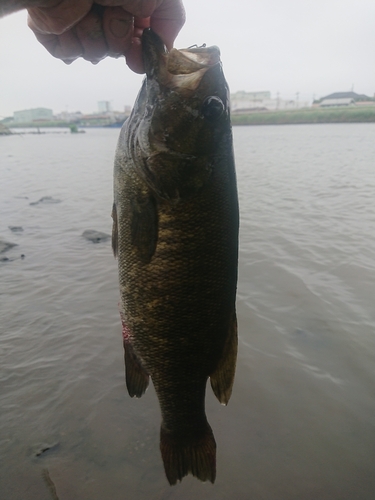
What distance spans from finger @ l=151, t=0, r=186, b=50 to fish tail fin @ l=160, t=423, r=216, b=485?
7.83 ft

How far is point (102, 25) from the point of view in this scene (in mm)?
2105

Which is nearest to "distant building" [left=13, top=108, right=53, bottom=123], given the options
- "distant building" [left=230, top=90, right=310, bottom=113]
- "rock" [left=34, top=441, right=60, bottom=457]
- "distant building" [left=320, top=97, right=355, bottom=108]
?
"distant building" [left=230, top=90, right=310, bottom=113]

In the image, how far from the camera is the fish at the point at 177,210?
6.09ft

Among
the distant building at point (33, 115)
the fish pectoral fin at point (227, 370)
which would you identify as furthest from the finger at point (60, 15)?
the distant building at point (33, 115)

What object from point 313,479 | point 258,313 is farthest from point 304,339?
point 313,479

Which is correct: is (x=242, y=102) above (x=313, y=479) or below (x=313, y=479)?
above

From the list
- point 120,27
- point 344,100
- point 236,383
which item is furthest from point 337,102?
point 120,27

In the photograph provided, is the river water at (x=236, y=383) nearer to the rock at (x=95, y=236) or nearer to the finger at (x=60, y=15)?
the rock at (x=95, y=236)

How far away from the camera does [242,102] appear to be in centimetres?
14538

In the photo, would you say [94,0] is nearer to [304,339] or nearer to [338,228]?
[304,339]

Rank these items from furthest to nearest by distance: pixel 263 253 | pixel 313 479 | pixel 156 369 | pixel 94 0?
pixel 263 253
pixel 313 479
pixel 156 369
pixel 94 0

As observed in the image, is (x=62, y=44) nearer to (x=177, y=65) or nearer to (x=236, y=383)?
(x=177, y=65)

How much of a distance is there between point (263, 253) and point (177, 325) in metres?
6.52

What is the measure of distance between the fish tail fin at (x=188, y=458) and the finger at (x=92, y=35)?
2.36 metres
